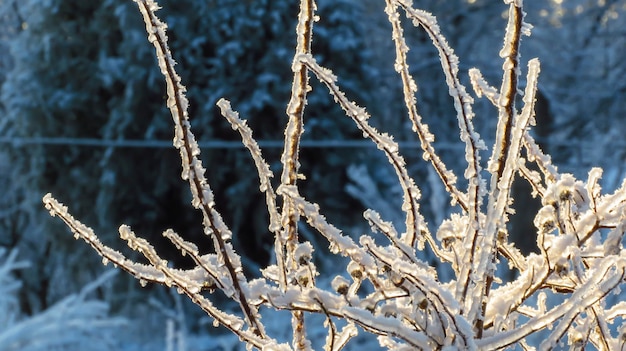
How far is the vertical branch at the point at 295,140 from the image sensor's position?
867mm

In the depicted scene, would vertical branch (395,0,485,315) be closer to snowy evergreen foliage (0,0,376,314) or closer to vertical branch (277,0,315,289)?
vertical branch (277,0,315,289)

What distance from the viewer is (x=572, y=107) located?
7.68 meters

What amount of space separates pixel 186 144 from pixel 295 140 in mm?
160

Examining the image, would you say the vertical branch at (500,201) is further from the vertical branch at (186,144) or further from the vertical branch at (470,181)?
the vertical branch at (186,144)

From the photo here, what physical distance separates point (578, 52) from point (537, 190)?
21.3ft

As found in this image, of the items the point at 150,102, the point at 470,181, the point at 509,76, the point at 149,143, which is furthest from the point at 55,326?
the point at 509,76

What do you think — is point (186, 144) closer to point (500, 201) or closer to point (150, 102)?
point (500, 201)

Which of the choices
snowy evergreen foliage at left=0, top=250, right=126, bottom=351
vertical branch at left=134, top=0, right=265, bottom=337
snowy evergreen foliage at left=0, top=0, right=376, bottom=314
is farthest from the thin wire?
vertical branch at left=134, top=0, right=265, bottom=337

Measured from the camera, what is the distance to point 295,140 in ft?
2.96

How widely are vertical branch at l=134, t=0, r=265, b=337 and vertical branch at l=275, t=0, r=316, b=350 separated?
8 cm

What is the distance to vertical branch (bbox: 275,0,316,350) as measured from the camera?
34.1 inches

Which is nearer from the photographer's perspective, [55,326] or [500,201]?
[500,201]

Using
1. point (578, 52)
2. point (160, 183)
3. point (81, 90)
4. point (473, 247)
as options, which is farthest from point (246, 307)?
point (578, 52)

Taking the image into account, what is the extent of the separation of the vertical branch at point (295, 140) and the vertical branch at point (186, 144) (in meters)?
0.08
